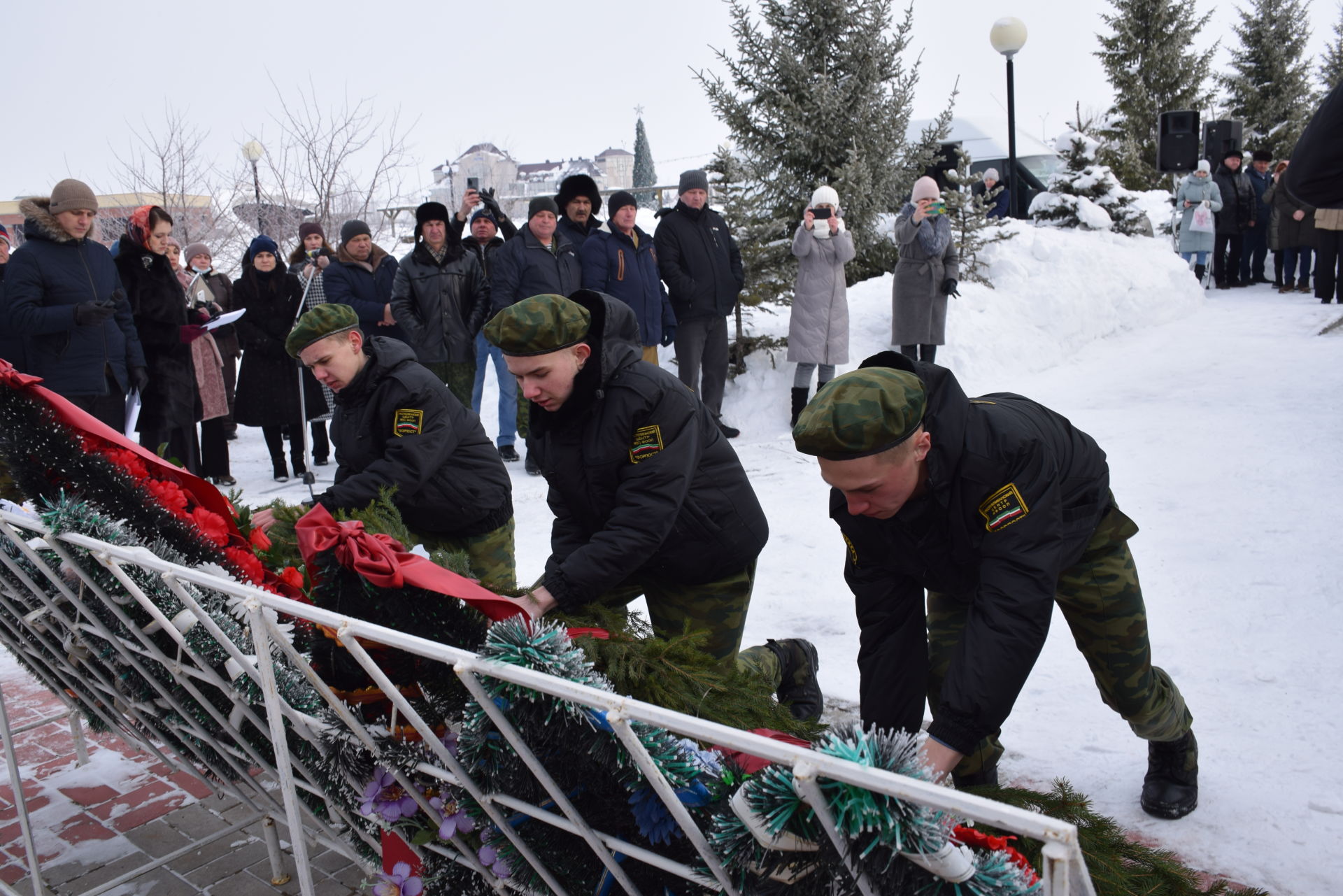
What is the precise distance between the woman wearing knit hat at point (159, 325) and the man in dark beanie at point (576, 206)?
9.38 feet

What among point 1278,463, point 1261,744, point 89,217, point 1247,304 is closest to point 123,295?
point 89,217

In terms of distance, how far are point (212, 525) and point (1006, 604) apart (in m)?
2.01

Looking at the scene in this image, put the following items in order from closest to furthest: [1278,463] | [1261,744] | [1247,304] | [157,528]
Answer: [157,528], [1261,744], [1278,463], [1247,304]

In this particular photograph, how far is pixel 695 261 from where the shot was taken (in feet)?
27.0

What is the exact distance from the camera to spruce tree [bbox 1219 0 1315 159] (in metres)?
26.5

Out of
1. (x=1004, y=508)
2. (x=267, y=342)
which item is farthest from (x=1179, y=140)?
(x=1004, y=508)

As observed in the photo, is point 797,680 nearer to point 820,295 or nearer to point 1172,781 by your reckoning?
point 1172,781

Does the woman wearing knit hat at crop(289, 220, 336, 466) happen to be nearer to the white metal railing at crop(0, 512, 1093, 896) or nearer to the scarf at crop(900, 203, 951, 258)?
the scarf at crop(900, 203, 951, 258)

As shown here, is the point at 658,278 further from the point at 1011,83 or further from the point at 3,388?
the point at 1011,83

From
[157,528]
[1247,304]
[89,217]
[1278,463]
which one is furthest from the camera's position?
[1247,304]

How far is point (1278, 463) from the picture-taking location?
668 centimetres

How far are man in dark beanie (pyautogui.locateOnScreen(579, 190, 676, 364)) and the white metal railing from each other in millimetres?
5172

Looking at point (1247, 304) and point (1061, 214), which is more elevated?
point (1061, 214)

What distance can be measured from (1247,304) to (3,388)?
15.0 m
